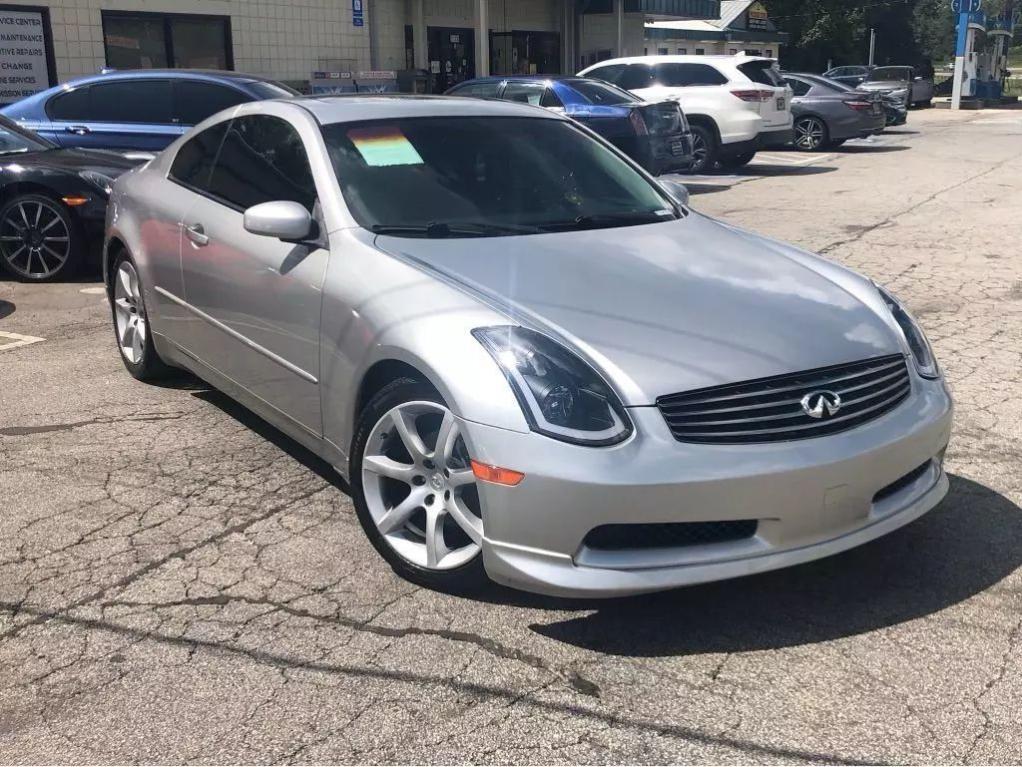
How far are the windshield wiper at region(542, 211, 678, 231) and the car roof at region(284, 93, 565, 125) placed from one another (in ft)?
2.46

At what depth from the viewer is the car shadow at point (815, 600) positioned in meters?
3.29

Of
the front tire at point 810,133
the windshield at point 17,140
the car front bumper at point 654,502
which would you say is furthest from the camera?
the front tire at point 810,133

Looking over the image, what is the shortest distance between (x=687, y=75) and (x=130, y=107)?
384 inches

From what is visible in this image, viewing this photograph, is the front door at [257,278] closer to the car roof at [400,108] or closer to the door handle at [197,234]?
the door handle at [197,234]

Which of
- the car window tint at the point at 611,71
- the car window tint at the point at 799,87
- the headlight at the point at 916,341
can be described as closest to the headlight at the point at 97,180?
the headlight at the point at 916,341

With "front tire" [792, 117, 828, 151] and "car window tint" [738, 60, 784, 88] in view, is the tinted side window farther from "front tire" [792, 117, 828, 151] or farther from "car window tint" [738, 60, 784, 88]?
"front tire" [792, 117, 828, 151]

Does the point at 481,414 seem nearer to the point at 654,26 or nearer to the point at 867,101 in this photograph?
the point at 867,101

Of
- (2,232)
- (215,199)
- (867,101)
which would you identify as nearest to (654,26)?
(867,101)

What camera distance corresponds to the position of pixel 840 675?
3068mm

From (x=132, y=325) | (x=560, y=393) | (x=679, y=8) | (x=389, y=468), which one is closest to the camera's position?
(x=560, y=393)

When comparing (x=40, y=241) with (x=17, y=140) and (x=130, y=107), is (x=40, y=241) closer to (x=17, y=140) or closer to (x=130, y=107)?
(x=17, y=140)

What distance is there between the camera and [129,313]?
588 cm

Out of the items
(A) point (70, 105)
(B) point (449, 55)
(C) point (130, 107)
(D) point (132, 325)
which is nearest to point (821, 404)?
(D) point (132, 325)

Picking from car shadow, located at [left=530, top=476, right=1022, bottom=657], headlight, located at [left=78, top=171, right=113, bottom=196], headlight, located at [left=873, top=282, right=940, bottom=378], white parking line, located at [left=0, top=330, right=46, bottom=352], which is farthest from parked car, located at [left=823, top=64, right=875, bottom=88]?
car shadow, located at [left=530, top=476, right=1022, bottom=657]
